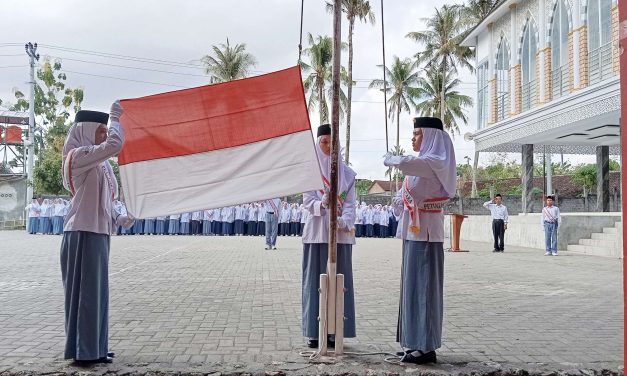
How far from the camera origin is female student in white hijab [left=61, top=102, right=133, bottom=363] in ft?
14.8

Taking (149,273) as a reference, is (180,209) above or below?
above

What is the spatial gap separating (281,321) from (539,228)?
1684 centimetres

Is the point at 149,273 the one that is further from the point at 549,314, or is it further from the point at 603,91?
the point at 603,91

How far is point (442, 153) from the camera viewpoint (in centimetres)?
478

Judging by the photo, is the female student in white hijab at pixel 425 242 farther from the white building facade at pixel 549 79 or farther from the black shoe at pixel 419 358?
the white building facade at pixel 549 79

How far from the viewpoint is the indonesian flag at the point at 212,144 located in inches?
205

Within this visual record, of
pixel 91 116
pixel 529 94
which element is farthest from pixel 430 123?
pixel 529 94

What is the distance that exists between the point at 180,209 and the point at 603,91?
14.5 m

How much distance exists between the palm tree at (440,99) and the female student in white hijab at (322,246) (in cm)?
3650

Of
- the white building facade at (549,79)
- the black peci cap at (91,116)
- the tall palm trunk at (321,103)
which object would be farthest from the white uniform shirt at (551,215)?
the tall palm trunk at (321,103)

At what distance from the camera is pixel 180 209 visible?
206 inches

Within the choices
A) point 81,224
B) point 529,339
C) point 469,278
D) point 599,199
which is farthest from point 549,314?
point 599,199

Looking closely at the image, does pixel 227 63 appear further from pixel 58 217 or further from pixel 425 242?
pixel 425 242

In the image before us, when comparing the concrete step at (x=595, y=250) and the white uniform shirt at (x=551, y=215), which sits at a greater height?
the white uniform shirt at (x=551, y=215)
